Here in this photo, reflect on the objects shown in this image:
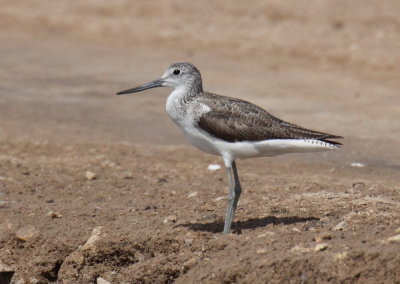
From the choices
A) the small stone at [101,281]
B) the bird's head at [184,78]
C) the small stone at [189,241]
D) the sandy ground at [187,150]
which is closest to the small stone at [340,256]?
the sandy ground at [187,150]

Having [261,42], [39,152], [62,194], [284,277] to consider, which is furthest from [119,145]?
[261,42]

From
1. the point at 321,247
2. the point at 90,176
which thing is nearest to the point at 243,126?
the point at 321,247

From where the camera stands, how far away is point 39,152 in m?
10.6

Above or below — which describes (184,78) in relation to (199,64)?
below

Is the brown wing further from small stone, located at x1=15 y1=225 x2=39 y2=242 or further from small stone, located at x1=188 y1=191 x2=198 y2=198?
small stone, located at x1=15 y1=225 x2=39 y2=242

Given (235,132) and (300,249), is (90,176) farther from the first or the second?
(300,249)

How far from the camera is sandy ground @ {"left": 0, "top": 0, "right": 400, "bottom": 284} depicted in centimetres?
723

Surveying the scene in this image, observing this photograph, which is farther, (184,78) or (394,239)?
(184,78)

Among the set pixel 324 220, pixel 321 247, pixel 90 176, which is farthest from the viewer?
pixel 90 176

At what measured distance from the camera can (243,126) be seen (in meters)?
7.23

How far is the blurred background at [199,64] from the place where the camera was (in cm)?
1194

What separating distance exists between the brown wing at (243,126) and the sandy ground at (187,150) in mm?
783

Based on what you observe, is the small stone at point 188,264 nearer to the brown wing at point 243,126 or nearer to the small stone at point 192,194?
the brown wing at point 243,126

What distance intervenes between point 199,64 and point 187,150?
15.6ft
